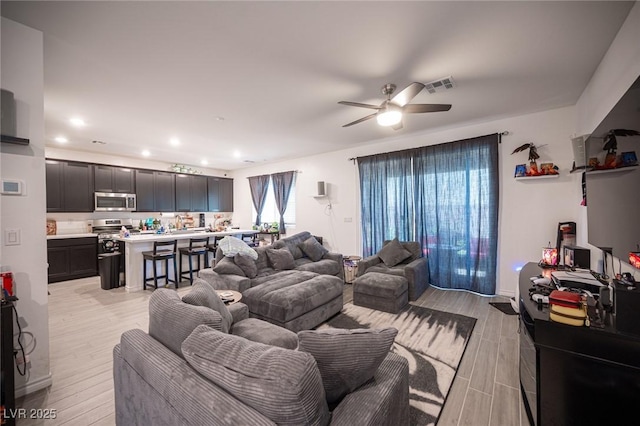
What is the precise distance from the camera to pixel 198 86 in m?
2.89

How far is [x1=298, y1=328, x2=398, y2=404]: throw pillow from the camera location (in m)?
1.09

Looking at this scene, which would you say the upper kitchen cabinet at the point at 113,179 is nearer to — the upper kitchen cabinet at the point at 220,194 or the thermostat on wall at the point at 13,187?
the upper kitchen cabinet at the point at 220,194

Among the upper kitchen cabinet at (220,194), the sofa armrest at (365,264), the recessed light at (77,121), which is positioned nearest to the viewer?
the recessed light at (77,121)

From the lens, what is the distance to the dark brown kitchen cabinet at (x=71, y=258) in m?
5.08

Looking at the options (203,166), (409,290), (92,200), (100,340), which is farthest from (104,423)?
(203,166)

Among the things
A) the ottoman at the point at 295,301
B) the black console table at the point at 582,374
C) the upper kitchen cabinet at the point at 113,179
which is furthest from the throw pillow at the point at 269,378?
the upper kitchen cabinet at the point at 113,179

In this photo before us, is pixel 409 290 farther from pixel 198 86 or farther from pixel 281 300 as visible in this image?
pixel 198 86

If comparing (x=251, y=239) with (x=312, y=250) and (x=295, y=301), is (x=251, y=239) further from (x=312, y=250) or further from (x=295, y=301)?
(x=295, y=301)

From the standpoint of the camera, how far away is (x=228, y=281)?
328cm

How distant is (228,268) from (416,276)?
286 cm

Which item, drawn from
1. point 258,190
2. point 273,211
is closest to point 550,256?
point 273,211

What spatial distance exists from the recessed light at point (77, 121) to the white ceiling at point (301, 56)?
0.15m

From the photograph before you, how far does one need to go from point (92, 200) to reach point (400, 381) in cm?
735

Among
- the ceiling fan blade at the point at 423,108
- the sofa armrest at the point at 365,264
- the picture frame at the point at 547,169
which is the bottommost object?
the sofa armrest at the point at 365,264
